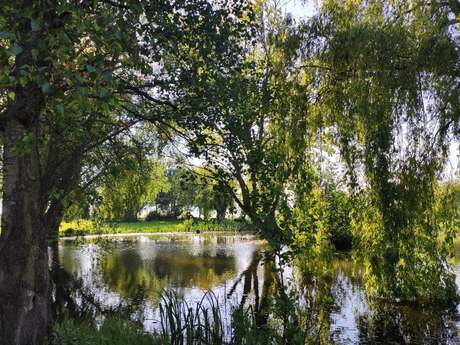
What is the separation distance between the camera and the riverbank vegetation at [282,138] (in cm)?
549

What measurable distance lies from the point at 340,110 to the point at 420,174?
2139 mm

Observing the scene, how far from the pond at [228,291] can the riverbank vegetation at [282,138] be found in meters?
0.81

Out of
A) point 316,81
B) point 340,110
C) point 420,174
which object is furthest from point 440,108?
point 316,81

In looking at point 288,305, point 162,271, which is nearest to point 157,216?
point 162,271

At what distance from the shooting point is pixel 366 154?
9.61m

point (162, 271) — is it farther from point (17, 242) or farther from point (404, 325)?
point (17, 242)

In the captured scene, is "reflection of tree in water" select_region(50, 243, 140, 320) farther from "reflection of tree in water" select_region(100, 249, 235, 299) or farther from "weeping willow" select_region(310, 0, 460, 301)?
"weeping willow" select_region(310, 0, 460, 301)

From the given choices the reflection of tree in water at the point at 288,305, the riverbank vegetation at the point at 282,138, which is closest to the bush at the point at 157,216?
the reflection of tree in water at the point at 288,305

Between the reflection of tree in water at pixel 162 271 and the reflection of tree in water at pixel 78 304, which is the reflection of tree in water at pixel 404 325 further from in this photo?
the reflection of tree in water at pixel 162 271

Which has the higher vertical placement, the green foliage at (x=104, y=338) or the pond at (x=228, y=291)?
the green foliage at (x=104, y=338)

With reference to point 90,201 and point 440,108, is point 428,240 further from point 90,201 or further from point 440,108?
point 90,201

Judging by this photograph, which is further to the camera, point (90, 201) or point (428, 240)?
point (428, 240)

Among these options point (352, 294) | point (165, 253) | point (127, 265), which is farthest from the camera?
point (165, 253)

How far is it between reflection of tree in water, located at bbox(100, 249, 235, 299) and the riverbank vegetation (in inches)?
200
